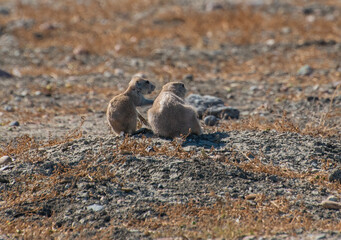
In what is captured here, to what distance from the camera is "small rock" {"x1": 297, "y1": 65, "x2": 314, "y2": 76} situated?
12.4 m

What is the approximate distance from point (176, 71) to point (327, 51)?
400 cm

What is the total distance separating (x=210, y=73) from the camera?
13.1 metres

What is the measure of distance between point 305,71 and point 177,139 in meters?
6.45

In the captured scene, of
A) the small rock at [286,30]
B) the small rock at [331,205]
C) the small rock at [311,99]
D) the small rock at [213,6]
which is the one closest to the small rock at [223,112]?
the small rock at [311,99]

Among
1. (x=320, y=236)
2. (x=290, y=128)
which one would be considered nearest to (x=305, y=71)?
(x=290, y=128)

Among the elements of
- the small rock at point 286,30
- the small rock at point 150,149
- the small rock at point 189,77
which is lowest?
the small rock at point 189,77

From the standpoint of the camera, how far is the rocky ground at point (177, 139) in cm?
563

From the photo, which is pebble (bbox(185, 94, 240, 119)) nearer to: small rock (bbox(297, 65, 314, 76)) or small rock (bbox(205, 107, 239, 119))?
small rock (bbox(205, 107, 239, 119))

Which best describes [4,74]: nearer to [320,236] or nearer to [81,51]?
[81,51]

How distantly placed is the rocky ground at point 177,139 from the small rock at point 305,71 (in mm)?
23

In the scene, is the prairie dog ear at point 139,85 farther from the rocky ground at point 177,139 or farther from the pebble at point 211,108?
the pebble at point 211,108

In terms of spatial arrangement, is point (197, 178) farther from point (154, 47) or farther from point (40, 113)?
point (154, 47)

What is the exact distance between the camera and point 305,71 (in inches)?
490

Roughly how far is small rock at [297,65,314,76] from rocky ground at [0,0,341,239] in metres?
0.02
